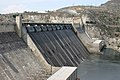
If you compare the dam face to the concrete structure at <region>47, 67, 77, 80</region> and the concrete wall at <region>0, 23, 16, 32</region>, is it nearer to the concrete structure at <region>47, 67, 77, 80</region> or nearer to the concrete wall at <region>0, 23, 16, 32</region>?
the concrete wall at <region>0, 23, 16, 32</region>

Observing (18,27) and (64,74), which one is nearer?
(64,74)

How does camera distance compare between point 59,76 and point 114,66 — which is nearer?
point 59,76

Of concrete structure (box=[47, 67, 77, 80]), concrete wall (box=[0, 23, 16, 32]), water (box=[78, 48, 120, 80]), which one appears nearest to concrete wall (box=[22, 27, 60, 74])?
concrete wall (box=[0, 23, 16, 32])

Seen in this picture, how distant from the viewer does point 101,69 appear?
130 ft

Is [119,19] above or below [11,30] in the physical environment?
below

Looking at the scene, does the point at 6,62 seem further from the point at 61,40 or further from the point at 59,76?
the point at 61,40

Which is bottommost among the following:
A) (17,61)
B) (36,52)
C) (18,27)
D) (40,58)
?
(40,58)

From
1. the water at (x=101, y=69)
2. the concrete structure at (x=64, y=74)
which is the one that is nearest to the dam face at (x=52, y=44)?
the water at (x=101, y=69)

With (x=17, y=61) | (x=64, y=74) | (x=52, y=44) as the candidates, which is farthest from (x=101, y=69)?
(x=17, y=61)

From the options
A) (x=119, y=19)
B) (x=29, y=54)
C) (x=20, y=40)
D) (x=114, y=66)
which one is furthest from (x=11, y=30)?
(x=119, y=19)

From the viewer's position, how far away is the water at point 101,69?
112ft

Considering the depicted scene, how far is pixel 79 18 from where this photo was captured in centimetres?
6869

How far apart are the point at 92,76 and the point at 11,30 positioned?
1179 cm

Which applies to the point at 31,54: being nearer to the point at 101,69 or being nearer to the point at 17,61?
the point at 17,61
